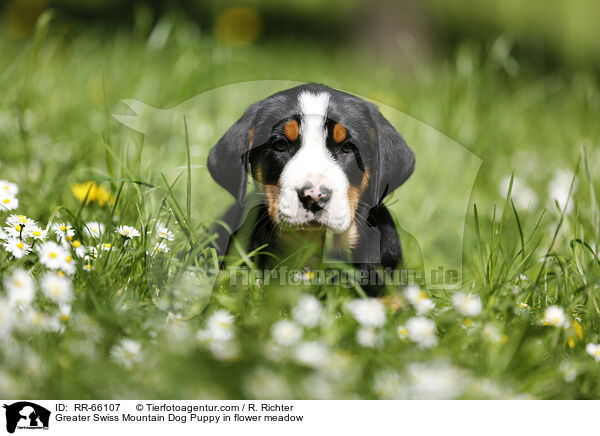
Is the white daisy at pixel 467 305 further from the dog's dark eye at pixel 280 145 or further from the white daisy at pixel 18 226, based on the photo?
the white daisy at pixel 18 226

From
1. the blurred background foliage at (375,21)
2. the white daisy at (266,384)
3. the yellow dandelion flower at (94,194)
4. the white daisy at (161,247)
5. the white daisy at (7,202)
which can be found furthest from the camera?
the blurred background foliage at (375,21)

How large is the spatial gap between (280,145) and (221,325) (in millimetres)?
672

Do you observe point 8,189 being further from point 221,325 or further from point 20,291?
point 221,325

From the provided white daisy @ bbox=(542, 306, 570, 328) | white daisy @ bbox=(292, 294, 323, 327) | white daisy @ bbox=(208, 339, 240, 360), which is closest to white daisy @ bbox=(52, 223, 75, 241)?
white daisy @ bbox=(208, 339, 240, 360)

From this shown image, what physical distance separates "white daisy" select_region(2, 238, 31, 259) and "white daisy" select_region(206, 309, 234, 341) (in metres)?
0.74

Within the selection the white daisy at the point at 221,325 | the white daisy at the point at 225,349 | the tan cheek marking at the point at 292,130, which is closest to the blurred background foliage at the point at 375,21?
the tan cheek marking at the point at 292,130

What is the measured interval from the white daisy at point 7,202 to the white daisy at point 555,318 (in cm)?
212

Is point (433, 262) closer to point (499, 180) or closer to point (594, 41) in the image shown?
point (499, 180)

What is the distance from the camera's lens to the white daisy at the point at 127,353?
69.4 inches

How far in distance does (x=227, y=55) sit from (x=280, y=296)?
2528 mm

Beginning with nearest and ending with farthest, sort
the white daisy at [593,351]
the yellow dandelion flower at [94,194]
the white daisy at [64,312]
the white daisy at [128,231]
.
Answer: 1. the white daisy at [64,312]
2. the white daisy at [593,351]
3. the white daisy at [128,231]
4. the yellow dandelion flower at [94,194]
